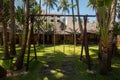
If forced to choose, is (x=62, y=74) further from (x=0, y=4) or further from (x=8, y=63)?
(x=0, y=4)

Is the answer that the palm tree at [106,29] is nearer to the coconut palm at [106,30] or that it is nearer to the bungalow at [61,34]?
the coconut palm at [106,30]

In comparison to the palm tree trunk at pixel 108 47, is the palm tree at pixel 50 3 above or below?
above

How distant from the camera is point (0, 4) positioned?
17.6 meters

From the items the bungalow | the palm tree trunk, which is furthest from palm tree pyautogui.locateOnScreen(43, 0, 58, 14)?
the palm tree trunk

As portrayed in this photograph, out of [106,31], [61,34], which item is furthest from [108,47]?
[61,34]

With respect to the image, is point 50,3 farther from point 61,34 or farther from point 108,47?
point 108,47

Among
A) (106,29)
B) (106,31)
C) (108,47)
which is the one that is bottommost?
(108,47)

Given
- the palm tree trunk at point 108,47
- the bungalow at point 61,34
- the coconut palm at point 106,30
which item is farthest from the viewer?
the bungalow at point 61,34

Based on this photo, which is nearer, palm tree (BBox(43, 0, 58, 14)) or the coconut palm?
the coconut palm

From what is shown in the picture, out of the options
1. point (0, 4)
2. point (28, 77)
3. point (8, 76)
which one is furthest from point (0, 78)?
point (0, 4)

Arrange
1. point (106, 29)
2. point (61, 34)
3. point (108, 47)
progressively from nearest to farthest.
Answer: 1. point (106, 29)
2. point (108, 47)
3. point (61, 34)

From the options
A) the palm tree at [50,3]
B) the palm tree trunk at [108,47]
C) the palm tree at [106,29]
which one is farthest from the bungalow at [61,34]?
the palm tree at [106,29]

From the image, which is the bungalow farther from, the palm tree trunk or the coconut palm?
the coconut palm

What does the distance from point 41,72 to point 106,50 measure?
170 inches
